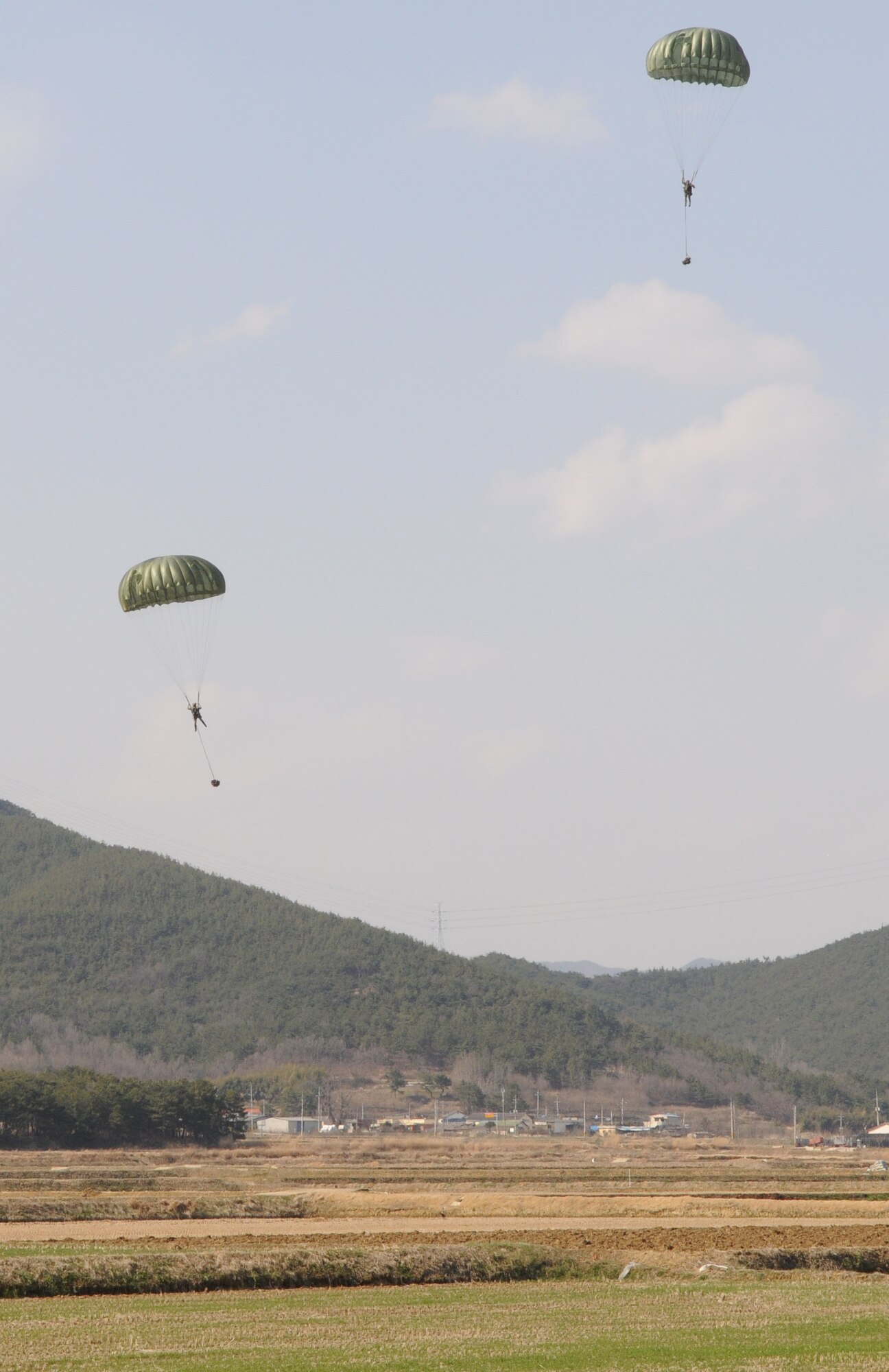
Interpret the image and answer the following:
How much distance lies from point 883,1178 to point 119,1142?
181 feet

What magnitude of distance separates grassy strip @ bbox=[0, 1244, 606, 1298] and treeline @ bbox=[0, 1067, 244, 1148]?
7896 centimetres

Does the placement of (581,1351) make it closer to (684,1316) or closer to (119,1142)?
(684,1316)

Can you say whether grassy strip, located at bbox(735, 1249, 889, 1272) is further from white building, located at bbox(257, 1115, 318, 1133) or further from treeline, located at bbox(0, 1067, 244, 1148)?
white building, located at bbox(257, 1115, 318, 1133)

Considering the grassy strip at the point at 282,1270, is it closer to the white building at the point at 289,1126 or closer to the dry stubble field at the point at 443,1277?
the dry stubble field at the point at 443,1277

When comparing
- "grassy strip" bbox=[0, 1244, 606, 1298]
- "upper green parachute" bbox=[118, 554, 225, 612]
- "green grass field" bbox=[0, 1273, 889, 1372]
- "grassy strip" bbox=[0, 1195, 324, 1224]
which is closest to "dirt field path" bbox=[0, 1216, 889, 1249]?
"grassy strip" bbox=[0, 1195, 324, 1224]

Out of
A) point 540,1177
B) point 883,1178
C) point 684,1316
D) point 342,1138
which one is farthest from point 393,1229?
point 342,1138

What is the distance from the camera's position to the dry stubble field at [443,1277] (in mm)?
21281

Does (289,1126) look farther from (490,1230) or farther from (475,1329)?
(475,1329)

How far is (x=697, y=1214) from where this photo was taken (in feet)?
156

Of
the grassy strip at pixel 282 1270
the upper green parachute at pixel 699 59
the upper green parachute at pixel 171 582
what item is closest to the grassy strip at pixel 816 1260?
the grassy strip at pixel 282 1270

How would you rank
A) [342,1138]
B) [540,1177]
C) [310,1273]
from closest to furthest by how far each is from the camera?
[310,1273]
[540,1177]
[342,1138]

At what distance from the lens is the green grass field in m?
20.3

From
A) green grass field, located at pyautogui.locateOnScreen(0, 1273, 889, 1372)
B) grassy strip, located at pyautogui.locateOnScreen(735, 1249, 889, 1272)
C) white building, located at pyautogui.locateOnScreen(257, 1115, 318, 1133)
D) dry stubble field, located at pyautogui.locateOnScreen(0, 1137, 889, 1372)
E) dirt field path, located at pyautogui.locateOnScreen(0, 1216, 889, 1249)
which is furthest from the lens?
white building, located at pyautogui.locateOnScreen(257, 1115, 318, 1133)

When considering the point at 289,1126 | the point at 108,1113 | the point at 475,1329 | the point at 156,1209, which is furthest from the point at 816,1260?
the point at 289,1126
